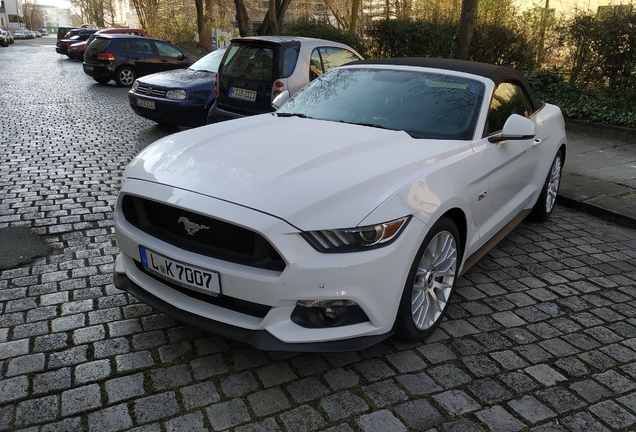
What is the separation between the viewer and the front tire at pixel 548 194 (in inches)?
215

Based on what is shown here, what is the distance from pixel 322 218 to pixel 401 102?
1.81 m

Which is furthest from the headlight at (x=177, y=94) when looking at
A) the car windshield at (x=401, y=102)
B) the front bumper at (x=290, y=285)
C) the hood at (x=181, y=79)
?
the front bumper at (x=290, y=285)

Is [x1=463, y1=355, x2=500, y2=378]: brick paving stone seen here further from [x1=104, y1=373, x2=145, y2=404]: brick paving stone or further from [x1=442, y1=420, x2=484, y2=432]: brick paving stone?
[x1=104, y1=373, x2=145, y2=404]: brick paving stone

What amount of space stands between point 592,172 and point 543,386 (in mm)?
5431

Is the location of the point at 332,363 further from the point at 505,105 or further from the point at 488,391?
the point at 505,105

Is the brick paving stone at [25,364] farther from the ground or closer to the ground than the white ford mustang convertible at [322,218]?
closer to the ground


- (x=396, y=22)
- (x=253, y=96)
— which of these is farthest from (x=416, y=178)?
(x=396, y=22)

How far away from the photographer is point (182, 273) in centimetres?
288

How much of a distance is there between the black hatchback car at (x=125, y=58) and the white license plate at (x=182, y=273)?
15801 millimetres

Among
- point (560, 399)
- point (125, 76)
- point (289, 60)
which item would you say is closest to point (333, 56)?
point (289, 60)

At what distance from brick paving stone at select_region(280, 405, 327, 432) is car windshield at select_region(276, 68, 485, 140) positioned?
6.59ft

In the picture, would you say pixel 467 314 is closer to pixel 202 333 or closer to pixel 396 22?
pixel 202 333

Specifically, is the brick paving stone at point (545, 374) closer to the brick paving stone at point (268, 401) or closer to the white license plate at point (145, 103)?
the brick paving stone at point (268, 401)

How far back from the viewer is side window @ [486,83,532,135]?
13.6 ft
